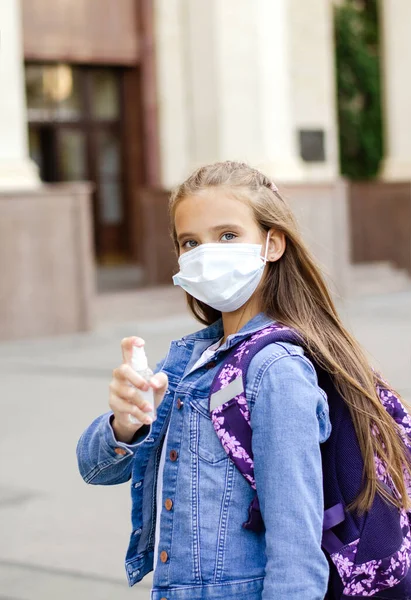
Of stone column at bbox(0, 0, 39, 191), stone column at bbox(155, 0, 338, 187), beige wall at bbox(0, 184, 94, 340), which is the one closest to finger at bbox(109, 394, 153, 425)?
beige wall at bbox(0, 184, 94, 340)

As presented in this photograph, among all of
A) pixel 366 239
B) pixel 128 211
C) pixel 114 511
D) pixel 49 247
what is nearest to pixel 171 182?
pixel 128 211

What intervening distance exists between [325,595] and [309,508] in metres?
0.25

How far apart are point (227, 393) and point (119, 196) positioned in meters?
16.9

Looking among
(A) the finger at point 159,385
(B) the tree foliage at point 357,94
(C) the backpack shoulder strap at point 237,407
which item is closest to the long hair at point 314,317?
(C) the backpack shoulder strap at point 237,407

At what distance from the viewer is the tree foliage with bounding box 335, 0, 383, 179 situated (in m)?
31.2

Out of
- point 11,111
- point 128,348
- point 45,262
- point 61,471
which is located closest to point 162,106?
point 11,111

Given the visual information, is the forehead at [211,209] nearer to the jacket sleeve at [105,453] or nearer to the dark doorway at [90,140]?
the jacket sleeve at [105,453]

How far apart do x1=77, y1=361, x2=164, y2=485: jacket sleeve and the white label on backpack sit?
167mm

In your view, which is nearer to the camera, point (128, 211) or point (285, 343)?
point (285, 343)

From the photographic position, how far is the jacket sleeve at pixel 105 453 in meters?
2.09

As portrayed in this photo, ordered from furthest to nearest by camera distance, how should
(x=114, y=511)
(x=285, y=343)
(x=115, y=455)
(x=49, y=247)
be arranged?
(x=49, y=247) → (x=114, y=511) → (x=115, y=455) → (x=285, y=343)

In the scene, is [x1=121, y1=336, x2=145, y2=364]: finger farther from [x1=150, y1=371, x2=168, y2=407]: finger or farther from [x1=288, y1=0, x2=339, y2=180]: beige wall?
[x1=288, y1=0, x2=339, y2=180]: beige wall

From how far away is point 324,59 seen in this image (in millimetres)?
18406

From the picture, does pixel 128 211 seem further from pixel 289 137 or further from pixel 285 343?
pixel 285 343
